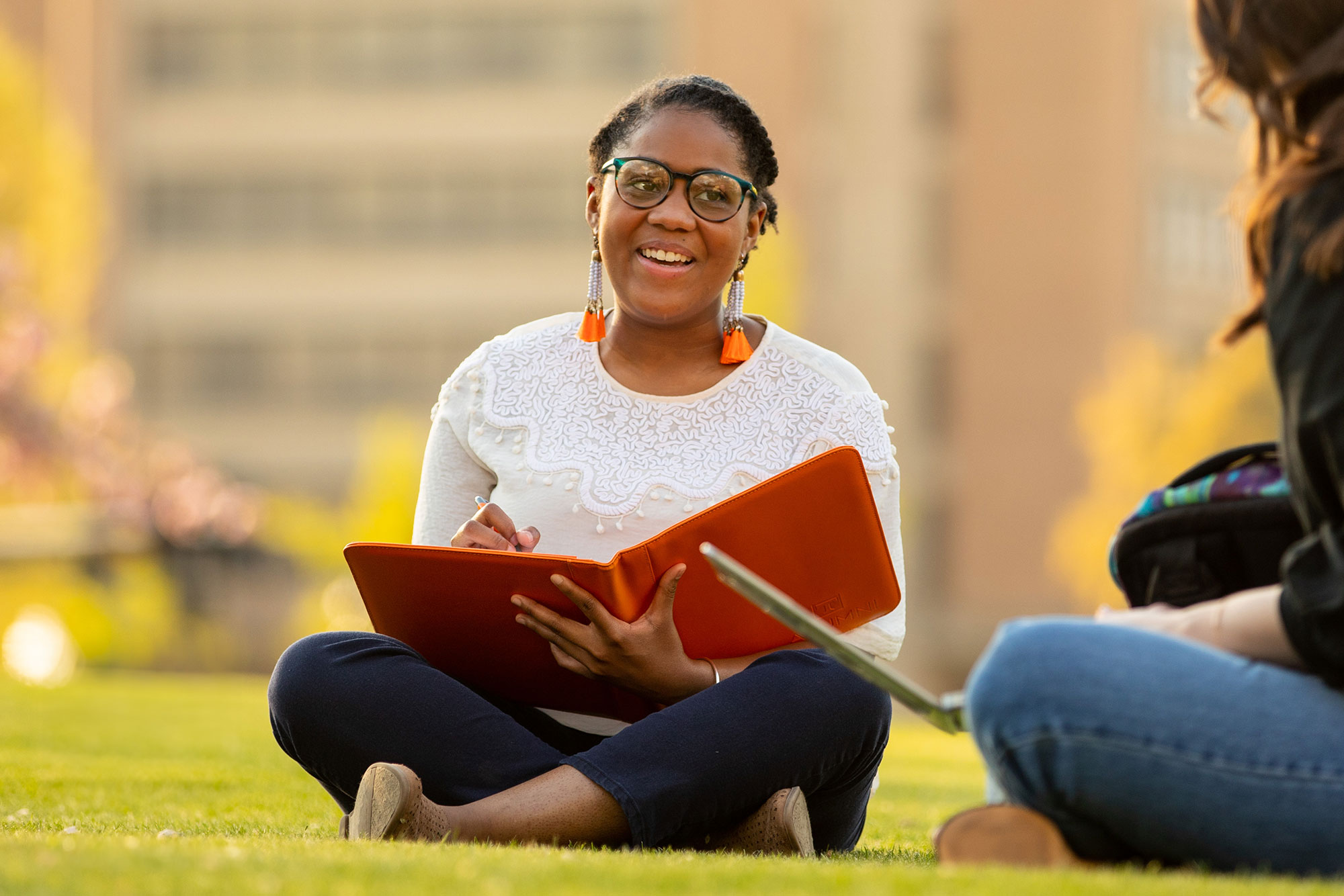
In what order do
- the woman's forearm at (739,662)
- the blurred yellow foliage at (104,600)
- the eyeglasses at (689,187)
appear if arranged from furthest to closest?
the blurred yellow foliage at (104,600), the eyeglasses at (689,187), the woman's forearm at (739,662)

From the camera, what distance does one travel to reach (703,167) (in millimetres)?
3637

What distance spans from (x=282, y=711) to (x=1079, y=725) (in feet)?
5.05

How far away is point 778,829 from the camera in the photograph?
2.96m

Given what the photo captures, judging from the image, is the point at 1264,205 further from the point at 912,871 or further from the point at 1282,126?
the point at 912,871

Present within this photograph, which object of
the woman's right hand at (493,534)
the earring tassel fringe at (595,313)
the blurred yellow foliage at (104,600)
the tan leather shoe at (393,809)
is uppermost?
the earring tassel fringe at (595,313)

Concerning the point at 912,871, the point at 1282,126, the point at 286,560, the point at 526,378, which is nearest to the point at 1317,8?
the point at 1282,126

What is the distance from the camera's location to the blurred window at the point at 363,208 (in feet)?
109

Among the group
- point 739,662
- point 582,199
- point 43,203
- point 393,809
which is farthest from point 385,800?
point 582,199

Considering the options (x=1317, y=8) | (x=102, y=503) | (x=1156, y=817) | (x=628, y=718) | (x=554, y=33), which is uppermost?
(x=554, y=33)

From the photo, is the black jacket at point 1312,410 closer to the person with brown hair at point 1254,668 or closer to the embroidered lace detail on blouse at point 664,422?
the person with brown hair at point 1254,668

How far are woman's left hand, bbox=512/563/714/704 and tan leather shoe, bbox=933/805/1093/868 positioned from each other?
782mm

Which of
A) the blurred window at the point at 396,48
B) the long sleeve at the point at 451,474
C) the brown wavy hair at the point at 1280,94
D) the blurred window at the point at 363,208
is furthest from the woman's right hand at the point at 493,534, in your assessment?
the blurred window at the point at 396,48

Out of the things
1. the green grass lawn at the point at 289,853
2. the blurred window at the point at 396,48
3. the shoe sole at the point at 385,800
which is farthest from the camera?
the blurred window at the point at 396,48

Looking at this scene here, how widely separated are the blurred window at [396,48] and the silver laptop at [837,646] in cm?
3117
